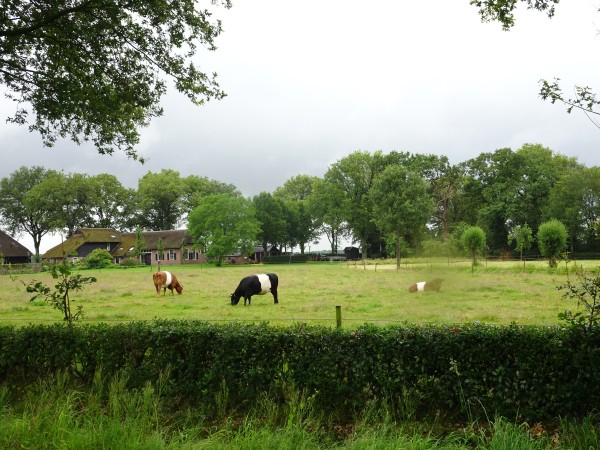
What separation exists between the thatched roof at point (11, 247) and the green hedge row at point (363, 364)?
77.8m

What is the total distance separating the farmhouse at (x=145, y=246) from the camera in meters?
76.2

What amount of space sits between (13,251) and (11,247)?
84 centimetres

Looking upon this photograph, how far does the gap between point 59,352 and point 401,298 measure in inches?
602

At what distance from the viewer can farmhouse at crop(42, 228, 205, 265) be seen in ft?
250

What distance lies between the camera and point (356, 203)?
250ft

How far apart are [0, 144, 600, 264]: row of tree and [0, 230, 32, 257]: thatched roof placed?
20.3 ft

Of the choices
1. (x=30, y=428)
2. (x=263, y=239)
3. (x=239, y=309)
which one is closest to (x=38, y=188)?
(x=263, y=239)

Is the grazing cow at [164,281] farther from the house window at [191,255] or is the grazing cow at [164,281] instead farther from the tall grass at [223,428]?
the house window at [191,255]

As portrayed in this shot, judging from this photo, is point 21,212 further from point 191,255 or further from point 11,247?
point 191,255

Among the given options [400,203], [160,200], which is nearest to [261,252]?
[160,200]

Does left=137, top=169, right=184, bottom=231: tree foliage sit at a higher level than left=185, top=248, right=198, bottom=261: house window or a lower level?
higher

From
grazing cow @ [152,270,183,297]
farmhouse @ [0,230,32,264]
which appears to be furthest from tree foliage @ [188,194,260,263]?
grazing cow @ [152,270,183,297]

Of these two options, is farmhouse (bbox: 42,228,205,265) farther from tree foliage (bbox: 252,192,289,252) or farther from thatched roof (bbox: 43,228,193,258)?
tree foliage (bbox: 252,192,289,252)

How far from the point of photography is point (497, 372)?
201 inches
